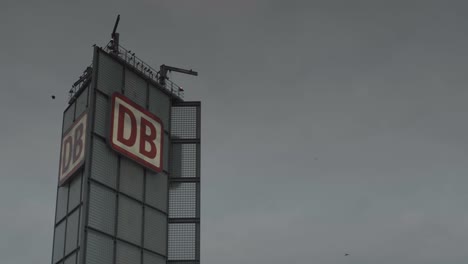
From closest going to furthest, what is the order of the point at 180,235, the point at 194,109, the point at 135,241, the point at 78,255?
the point at 78,255 < the point at 135,241 < the point at 180,235 < the point at 194,109

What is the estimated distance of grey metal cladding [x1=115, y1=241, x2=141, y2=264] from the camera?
146 ft

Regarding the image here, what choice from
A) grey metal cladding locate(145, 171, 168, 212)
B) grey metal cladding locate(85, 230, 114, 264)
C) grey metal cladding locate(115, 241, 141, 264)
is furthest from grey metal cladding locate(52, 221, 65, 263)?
grey metal cladding locate(145, 171, 168, 212)

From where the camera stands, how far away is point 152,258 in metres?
46.9

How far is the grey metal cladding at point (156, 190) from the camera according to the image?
159 feet

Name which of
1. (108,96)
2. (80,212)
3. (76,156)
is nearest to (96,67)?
(108,96)

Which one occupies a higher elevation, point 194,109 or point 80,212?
point 194,109

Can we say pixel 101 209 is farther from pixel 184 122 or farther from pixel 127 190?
pixel 184 122

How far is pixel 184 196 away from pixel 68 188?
26.1 feet

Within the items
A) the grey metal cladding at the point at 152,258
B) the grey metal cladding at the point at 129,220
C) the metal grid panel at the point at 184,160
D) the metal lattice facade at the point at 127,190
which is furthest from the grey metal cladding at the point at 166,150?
the grey metal cladding at the point at 152,258

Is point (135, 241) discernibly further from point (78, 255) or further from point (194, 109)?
point (194, 109)

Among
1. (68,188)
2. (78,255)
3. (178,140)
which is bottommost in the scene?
(78,255)

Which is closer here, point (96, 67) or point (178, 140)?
point (96, 67)

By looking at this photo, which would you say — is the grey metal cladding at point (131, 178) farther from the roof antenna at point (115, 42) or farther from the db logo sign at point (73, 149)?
the roof antenna at point (115, 42)

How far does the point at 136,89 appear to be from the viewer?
50.3 meters
